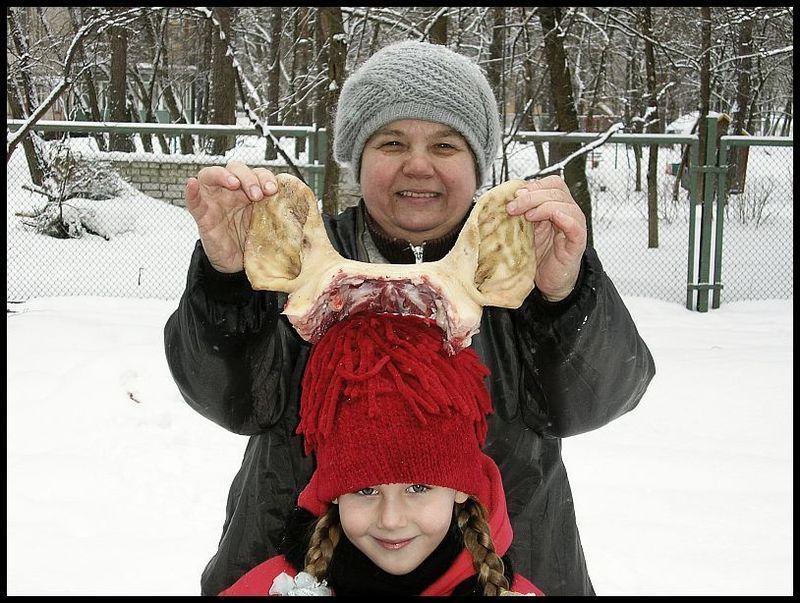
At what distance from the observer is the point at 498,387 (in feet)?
6.01

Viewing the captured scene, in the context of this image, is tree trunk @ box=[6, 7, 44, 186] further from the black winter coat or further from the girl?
the girl

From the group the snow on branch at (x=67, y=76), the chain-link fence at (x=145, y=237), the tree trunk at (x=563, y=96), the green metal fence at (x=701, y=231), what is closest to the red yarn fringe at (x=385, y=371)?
the snow on branch at (x=67, y=76)

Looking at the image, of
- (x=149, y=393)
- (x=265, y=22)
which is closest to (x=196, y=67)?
(x=265, y=22)

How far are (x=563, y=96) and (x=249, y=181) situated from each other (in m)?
8.97

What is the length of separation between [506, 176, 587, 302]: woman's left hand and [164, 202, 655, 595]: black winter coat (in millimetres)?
50

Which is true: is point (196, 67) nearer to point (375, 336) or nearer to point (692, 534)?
point (692, 534)

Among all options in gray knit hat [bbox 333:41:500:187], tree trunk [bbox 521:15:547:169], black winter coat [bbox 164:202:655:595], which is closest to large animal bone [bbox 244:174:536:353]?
black winter coat [bbox 164:202:655:595]

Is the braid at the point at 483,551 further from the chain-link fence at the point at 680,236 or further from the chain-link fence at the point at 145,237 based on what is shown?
the chain-link fence at the point at 145,237

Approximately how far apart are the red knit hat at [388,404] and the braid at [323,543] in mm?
113

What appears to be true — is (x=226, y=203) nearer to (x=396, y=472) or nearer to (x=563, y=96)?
(x=396, y=472)

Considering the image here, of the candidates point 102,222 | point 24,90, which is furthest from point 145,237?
point 24,90

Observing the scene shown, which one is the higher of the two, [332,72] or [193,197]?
[332,72]

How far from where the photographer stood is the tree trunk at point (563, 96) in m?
9.55

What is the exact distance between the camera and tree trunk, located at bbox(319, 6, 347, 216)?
7.22 meters
